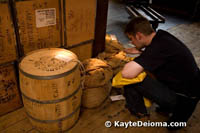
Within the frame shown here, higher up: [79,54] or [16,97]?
[79,54]

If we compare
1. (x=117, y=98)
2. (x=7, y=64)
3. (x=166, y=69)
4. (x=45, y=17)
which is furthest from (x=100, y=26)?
(x=7, y=64)

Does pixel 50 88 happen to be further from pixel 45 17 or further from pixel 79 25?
pixel 79 25

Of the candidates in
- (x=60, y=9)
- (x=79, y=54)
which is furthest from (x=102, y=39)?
(x=60, y=9)

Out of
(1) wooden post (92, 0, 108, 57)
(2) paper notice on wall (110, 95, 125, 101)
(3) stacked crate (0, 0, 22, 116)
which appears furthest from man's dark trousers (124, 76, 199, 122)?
(3) stacked crate (0, 0, 22, 116)

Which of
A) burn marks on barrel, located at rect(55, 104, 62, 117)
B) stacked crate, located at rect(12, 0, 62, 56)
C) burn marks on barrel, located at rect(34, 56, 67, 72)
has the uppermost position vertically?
stacked crate, located at rect(12, 0, 62, 56)

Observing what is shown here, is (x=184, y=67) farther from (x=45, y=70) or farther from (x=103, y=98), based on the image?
(x=45, y=70)

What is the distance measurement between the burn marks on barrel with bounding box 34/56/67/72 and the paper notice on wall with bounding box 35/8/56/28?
433 mm

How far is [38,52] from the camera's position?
175cm

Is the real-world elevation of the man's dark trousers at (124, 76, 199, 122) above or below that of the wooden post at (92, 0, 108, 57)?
below

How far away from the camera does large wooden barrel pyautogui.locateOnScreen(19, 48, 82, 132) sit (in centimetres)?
147

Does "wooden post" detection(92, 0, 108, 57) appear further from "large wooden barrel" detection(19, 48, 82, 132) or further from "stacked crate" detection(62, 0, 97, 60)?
"large wooden barrel" detection(19, 48, 82, 132)

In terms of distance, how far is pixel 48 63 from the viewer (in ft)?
5.25

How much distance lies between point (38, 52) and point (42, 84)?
1.40ft

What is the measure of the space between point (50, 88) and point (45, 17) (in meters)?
0.83
